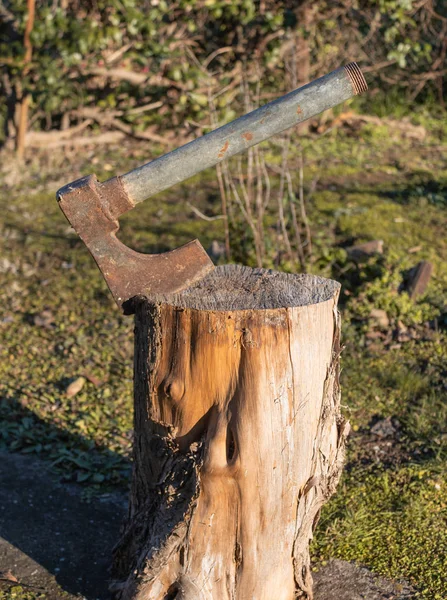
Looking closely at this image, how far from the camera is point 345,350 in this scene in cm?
454

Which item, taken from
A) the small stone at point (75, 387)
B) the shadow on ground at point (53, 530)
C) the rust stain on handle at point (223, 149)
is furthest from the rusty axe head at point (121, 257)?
the small stone at point (75, 387)

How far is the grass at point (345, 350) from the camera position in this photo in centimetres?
322

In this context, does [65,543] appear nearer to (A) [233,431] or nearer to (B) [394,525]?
(A) [233,431]

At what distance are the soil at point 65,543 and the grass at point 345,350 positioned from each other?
3.5 inches

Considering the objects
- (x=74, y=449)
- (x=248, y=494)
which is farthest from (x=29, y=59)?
(x=248, y=494)

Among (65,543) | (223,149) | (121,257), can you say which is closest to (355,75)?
(223,149)

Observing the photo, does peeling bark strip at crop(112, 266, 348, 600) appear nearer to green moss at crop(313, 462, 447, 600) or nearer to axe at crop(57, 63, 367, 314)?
axe at crop(57, 63, 367, 314)

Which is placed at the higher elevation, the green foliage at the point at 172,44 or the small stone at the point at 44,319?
the green foliage at the point at 172,44

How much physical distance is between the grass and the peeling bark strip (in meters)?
0.57

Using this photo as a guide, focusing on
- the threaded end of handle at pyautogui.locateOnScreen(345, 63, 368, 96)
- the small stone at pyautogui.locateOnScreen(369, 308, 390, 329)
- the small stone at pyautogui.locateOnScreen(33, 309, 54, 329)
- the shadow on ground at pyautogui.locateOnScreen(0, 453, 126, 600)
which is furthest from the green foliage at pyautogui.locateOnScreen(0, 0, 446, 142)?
the threaded end of handle at pyautogui.locateOnScreen(345, 63, 368, 96)

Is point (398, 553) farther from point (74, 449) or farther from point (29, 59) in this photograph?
point (29, 59)

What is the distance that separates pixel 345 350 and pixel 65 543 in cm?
216

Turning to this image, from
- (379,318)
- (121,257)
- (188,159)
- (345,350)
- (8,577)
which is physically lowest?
(8,577)

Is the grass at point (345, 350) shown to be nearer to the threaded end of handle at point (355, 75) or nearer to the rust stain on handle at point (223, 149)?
the rust stain on handle at point (223, 149)
